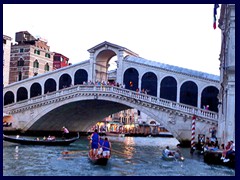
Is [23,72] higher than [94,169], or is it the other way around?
[23,72]

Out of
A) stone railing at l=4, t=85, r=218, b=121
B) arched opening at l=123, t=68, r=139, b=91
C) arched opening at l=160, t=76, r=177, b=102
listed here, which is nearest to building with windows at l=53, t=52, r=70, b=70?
stone railing at l=4, t=85, r=218, b=121

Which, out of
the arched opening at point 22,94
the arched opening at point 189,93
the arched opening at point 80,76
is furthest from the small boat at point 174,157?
the arched opening at point 22,94

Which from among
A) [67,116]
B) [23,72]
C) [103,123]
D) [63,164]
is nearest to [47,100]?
[67,116]

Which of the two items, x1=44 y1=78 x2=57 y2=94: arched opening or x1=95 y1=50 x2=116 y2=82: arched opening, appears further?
x1=44 y1=78 x2=57 y2=94: arched opening

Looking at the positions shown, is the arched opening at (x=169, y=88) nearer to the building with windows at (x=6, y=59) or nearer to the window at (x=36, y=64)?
the building with windows at (x=6, y=59)

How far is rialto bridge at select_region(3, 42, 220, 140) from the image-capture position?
16359 millimetres

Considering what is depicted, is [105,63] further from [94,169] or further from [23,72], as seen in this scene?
[94,169]

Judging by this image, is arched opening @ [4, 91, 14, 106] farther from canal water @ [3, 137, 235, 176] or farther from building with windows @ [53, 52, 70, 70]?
canal water @ [3, 137, 235, 176]

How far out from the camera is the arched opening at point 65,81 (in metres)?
20.9

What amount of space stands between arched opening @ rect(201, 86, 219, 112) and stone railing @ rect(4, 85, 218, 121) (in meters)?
1.64

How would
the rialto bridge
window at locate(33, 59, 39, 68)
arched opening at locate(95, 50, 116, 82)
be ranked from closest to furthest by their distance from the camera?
the rialto bridge < arched opening at locate(95, 50, 116, 82) < window at locate(33, 59, 39, 68)

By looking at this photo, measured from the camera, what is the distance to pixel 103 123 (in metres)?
35.3

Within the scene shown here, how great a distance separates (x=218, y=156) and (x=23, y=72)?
1848cm

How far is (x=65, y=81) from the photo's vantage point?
2105 cm
